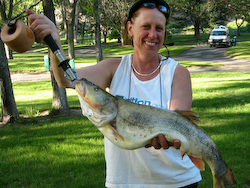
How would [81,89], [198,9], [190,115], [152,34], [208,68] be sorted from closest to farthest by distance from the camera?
[81,89] < [190,115] < [152,34] < [208,68] < [198,9]

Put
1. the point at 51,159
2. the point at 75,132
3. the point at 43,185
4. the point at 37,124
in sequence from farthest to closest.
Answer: the point at 37,124
the point at 75,132
the point at 51,159
the point at 43,185

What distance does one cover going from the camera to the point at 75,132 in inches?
255

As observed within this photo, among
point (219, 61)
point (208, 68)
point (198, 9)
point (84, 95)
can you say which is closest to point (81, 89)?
point (84, 95)

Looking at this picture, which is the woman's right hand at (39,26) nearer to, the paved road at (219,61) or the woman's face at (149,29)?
the woman's face at (149,29)

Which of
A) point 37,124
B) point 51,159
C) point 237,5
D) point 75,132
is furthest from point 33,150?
point 237,5

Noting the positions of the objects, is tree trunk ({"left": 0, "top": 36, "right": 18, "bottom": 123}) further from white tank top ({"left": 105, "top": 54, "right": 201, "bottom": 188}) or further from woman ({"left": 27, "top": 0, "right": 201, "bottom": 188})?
white tank top ({"left": 105, "top": 54, "right": 201, "bottom": 188})

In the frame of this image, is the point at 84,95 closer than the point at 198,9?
Yes

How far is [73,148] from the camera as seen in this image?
5527 millimetres

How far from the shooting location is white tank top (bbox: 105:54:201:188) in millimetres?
2326

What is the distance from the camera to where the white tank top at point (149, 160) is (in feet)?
7.63

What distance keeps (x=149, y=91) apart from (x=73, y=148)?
3516 mm

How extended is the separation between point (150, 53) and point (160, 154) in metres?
0.80

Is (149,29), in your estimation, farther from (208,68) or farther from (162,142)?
(208,68)

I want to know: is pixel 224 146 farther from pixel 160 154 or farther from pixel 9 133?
pixel 9 133
